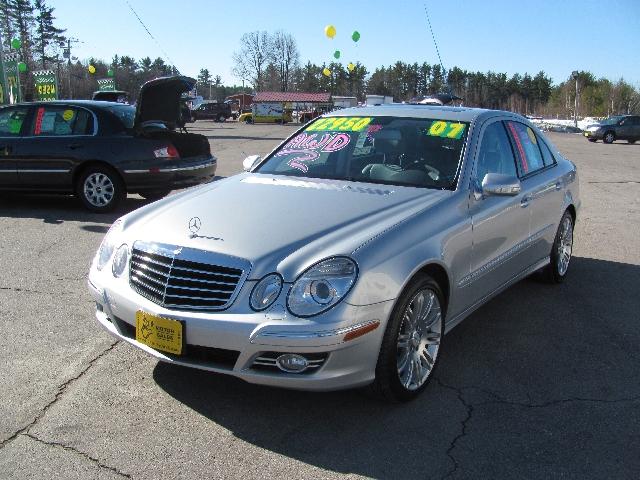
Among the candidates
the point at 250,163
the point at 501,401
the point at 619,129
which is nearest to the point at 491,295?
the point at 501,401

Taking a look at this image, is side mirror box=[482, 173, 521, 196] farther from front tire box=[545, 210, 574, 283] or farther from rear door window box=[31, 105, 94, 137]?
rear door window box=[31, 105, 94, 137]

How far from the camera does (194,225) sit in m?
3.43

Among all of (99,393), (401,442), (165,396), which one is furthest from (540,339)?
(99,393)

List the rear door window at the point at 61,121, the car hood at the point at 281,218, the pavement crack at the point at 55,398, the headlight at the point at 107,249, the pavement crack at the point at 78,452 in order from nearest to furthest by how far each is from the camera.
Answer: the pavement crack at the point at 78,452
the pavement crack at the point at 55,398
the car hood at the point at 281,218
the headlight at the point at 107,249
the rear door window at the point at 61,121

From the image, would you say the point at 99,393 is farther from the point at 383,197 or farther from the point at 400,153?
the point at 400,153

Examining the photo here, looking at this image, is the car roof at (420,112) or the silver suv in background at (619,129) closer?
the car roof at (420,112)

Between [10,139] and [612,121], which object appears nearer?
[10,139]

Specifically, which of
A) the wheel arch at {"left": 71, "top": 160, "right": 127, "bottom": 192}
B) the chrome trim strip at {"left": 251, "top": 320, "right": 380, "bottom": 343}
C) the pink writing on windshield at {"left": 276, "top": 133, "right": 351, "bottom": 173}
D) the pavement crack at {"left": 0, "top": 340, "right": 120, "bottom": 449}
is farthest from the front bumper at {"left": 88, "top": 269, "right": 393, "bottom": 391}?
the wheel arch at {"left": 71, "top": 160, "right": 127, "bottom": 192}

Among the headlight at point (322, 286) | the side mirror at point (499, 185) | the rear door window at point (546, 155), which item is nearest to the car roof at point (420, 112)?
the rear door window at point (546, 155)

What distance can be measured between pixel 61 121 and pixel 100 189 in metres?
1.08

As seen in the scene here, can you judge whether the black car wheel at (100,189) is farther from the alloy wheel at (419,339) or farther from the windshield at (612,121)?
the windshield at (612,121)

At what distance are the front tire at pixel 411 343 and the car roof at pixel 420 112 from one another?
1.61m

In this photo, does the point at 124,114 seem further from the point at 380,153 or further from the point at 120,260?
the point at 120,260

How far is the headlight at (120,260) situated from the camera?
3.49 metres
